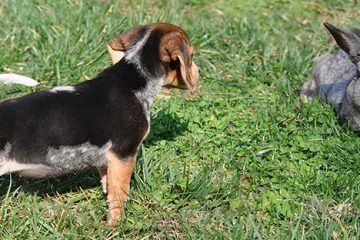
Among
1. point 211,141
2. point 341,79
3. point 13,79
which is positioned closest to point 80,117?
point 13,79

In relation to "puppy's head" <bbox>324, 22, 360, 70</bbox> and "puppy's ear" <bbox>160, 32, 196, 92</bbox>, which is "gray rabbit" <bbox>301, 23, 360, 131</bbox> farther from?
"puppy's ear" <bbox>160, 32, 196, 92</bbox>

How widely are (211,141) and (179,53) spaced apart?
132cm

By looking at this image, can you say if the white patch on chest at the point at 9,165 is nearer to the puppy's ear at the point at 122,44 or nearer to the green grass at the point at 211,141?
the green grass at the point at 211,141

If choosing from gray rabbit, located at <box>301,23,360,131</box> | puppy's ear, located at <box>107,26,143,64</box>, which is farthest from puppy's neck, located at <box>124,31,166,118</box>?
gray rabbit, located at <box>301,23,360,131</box>

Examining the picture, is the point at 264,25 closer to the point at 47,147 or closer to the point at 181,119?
the point at 181,119

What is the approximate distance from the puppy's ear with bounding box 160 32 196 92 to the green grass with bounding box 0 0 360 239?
852 millimetres

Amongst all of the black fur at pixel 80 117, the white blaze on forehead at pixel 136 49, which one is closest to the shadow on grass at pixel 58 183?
the black fur at pixel 80 117

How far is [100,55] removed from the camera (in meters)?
7.63

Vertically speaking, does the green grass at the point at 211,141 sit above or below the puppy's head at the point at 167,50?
below

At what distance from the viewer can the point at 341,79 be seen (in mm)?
7609

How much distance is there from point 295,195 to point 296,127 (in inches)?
42.6

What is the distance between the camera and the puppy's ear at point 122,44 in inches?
229

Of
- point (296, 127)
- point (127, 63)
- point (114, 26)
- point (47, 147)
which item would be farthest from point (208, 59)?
point (47, 147)

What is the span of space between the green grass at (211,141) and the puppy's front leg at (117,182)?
0.10m
